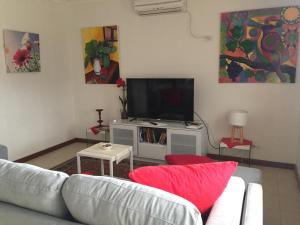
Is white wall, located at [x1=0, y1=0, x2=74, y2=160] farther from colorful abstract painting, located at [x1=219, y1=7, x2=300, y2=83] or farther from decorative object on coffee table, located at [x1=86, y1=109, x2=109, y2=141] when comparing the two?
colorful abstract painting, located at [x1=219, y1=7, x2=300, y2=83]

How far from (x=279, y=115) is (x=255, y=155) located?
65 centimetres

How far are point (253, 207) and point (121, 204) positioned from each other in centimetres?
70

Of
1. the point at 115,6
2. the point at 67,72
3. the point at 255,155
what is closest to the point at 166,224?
the point at 255,155

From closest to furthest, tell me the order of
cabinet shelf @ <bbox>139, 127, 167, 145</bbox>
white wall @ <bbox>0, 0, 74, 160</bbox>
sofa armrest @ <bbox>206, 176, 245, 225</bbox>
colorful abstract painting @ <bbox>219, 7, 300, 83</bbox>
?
sofa armrest @ <bbox>206, 176, 245, 225</bbox>
colorful abstract painting @ <bbox>219, 7, 300, 83</bbox>
white wall @ <bbox>0, 0, 74, 160</bbox>
cabinet shelf @ <bbox>139, 127, 167, 145</bbox>

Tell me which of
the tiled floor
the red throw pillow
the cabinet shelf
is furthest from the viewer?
the cabinet shelf

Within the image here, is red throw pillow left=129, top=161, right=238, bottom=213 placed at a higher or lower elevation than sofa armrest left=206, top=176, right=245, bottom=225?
higher

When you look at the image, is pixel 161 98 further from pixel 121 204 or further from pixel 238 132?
pixel 121 204

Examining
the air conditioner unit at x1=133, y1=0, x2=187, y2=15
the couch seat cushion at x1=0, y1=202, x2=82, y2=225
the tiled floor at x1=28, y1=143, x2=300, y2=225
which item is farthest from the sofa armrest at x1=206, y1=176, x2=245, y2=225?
the air conditioner unit at x1=133, y1=0, x2=187, y2=15

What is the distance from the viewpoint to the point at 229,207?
3.99 ft

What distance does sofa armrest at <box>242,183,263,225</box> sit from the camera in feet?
3.86

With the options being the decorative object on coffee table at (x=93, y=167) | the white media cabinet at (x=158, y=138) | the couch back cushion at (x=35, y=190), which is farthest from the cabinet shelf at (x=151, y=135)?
the couch back cushion at (x=35, y=190)

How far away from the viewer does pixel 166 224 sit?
912 mm

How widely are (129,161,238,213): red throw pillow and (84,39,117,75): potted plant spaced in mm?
3439

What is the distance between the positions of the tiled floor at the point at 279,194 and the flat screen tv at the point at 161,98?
4.30 feet
